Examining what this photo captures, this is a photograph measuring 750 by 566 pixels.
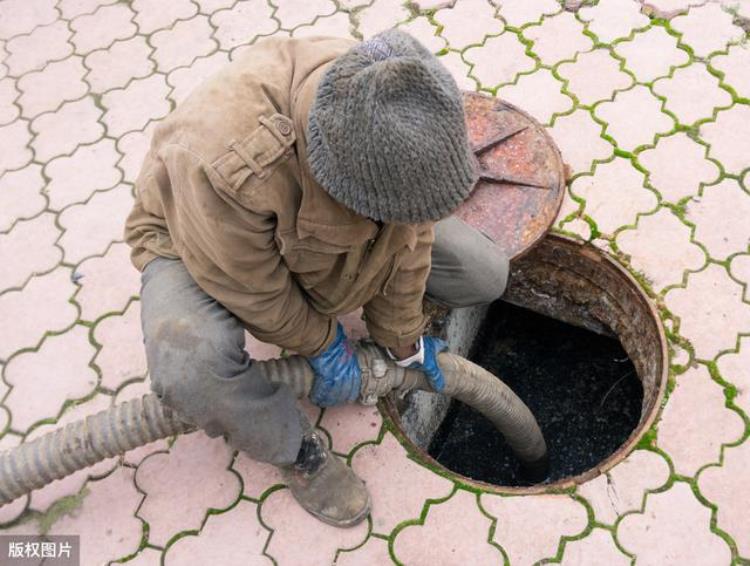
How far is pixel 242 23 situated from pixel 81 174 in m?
1.24

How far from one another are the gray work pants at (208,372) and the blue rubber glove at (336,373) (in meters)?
0.12

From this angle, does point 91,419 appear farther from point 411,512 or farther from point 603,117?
point 603,117

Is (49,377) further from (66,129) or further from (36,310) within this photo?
(66,129)

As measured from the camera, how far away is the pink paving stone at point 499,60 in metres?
3.50

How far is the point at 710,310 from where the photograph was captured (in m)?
2.71

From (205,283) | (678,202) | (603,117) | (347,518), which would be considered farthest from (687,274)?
(205,283)

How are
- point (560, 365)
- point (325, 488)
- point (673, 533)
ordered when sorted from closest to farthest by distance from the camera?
point (673, 533), point (325, 488), point (560, 365)

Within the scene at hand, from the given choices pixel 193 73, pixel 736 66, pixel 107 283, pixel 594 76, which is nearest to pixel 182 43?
pixel 193 73

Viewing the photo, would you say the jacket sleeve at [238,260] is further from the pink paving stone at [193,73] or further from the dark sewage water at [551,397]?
the pink paving stone at [193,73]

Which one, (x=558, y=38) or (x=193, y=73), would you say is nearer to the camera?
(x=558, y=38)

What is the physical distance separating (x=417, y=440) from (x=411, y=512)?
0.78 metres

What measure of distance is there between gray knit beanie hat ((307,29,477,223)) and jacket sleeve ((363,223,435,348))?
0.62 meters

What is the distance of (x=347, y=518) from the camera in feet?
7.91

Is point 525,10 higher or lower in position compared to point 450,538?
higher
